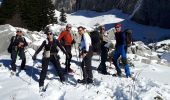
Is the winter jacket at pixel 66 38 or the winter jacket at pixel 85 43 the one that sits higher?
the winter jacket at pixel 85 43

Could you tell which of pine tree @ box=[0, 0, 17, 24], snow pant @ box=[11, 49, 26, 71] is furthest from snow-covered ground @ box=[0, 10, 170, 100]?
pine tree @ box=[0, 0, 17, 24]

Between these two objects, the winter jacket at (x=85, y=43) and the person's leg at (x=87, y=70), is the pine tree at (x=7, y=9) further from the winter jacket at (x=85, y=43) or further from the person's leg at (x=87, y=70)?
the person's leg at (x=87, y=70)

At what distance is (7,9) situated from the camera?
69.9 meters

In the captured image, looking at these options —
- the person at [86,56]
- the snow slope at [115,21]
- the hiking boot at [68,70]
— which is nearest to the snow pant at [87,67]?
the person at [86,56]

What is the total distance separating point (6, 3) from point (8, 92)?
56406 mm

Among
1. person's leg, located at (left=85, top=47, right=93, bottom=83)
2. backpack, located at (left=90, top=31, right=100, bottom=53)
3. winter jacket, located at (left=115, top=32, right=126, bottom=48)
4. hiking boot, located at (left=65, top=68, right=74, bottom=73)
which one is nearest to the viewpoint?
person's leg, located at (left=85, top=47, right=93, bottom=83)

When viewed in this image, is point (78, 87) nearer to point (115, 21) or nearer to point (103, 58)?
point (103, 58)

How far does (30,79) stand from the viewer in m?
17.4

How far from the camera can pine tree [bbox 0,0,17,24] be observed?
68438 mm

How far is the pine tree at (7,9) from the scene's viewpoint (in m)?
68.4

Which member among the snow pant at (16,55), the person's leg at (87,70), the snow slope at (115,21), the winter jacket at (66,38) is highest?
the winter jacket at (66,38)

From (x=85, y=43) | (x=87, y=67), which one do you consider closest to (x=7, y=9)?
(x=85, y=43)

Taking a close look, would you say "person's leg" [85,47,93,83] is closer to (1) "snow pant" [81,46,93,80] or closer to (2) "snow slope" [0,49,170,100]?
(1) "snow pant" [81,46,93,80]

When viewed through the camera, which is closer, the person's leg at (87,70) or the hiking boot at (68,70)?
the person's leg at (87,70)
